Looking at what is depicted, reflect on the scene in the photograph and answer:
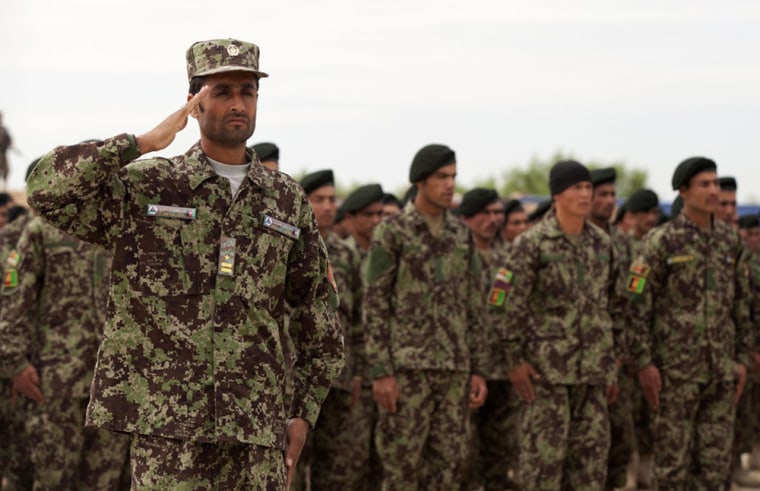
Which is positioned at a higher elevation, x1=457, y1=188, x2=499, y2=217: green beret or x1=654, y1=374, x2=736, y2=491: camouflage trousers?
x1=457, y1=188, x2=499, y2=217: green beret

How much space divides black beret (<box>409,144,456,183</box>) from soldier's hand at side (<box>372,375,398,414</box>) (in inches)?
55.9

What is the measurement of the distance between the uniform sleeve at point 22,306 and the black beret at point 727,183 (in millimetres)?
6266

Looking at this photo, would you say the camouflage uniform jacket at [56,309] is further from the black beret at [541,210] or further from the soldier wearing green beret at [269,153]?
the black beret at [541,210]

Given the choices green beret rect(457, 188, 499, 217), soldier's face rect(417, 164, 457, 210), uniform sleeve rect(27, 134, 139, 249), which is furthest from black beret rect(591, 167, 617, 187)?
uniform sleeve rect(27, 134, 139, 249)

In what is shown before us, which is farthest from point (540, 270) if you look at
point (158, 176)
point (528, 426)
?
point (158, 176)

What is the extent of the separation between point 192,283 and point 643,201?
8520mm

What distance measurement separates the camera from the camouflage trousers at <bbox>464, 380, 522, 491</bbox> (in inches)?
392

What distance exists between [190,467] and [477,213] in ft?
22.1

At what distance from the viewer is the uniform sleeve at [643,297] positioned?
8500 millimetres

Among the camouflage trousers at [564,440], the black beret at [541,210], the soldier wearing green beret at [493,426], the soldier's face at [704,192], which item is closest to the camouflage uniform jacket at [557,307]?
the camouflage trousers at [564,440]

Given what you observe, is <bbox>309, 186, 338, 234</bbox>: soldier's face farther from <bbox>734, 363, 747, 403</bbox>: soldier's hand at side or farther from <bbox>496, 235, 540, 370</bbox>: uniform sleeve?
<bbox>734, 363, 747, 403</bbox>: soldier's hand at side

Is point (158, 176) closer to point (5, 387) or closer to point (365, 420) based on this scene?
point (365, 420)

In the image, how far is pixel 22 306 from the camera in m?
7.70

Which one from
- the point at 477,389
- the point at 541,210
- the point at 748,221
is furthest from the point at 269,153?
the point at 748,221
